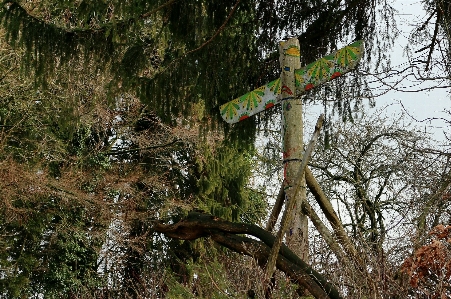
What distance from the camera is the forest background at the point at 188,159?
17.0 ft

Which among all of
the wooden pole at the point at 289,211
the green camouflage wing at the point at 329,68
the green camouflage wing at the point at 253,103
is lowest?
the wooden pole at the point at 289,211

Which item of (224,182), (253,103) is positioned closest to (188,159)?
(224,182)

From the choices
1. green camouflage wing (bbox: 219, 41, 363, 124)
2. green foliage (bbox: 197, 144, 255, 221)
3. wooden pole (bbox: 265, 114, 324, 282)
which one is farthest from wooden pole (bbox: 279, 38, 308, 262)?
green foliage (bbox: 197, 144, 255, 221)

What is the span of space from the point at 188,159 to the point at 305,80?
460 inches

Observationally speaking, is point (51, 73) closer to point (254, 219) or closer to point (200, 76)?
point (200, 76)

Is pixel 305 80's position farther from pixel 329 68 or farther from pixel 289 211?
pixel 289 211

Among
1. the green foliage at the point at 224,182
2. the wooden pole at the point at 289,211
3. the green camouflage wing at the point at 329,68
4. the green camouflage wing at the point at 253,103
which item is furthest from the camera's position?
the green foliage at the point at 224,182

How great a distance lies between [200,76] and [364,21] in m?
1.76

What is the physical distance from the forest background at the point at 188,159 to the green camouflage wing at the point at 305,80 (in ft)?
1.12

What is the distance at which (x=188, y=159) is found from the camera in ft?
55.8

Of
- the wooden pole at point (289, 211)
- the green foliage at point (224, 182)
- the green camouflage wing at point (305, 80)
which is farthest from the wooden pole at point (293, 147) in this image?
the green foliage at point (224, 182)

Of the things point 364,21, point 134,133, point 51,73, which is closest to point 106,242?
point 134,133

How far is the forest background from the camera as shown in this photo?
5188 millimetres

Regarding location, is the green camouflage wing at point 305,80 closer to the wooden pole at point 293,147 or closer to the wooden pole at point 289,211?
the wooden pole at point 293,147
